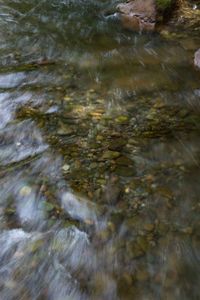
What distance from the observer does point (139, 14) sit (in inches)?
338

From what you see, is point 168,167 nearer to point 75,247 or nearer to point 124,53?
point 75,247

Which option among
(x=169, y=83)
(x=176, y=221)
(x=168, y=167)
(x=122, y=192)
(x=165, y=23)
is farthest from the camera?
(x=165, y=23)

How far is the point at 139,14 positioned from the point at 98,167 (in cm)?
516

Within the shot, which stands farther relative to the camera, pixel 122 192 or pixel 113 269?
pixel 122 192

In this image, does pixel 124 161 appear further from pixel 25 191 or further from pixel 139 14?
pixel 139 14

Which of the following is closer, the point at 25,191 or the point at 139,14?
the point at 25,191

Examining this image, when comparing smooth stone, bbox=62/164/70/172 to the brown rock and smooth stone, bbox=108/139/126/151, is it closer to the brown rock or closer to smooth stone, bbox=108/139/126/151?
smooth stone, bbox=108/139/126/151

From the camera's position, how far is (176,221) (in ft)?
12.9

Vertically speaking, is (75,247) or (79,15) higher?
(79,15)

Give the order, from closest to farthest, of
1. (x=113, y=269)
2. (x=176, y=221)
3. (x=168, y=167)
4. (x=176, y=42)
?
(x=113, y=269) → (x=176, y=221) → (x=168, y=167) → (x=176, y=42)

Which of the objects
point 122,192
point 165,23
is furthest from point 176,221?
point 165,23

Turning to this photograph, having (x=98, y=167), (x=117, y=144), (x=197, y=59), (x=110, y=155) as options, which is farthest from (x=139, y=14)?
(x=98, y=167)

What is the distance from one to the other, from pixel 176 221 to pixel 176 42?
455 cm

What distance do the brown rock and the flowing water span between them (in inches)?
31.8
